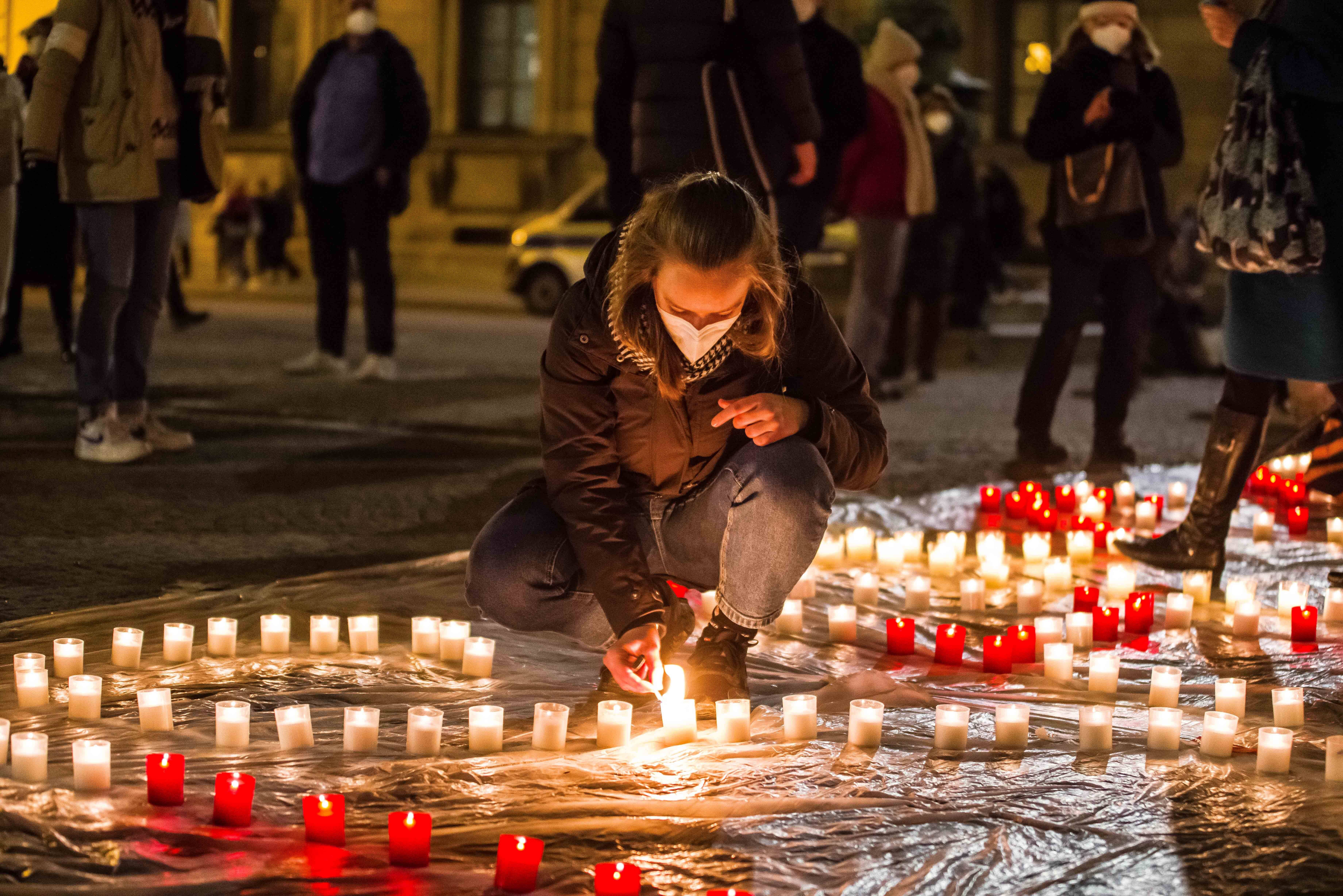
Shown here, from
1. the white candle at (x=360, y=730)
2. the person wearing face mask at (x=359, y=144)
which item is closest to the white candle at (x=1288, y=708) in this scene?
the white candle at (x=360, y=730)

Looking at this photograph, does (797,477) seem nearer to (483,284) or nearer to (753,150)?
(753,150)

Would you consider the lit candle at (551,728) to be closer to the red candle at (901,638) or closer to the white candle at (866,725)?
the white candle at (866,725)

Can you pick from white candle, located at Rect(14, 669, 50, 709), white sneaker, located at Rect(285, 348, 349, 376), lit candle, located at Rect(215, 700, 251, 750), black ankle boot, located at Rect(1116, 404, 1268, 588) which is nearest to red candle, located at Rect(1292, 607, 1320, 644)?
black ankle boot, located at Rect(1116, 404, 1268, 588)

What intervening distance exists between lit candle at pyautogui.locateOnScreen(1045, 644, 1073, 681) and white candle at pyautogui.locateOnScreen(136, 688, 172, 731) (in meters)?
1.87

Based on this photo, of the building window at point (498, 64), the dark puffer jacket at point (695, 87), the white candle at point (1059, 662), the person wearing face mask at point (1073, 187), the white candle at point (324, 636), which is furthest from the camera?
the building window at point (498, 64)

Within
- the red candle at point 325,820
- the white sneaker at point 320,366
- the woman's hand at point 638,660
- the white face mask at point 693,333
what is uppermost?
the white face mask at point 693,333

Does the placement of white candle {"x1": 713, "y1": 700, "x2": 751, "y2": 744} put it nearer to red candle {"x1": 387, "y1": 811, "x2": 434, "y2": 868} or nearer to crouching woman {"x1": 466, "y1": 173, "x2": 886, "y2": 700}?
crouching woman {"x1": 466, "y1": 173, "x2": 886, "y2": 700}

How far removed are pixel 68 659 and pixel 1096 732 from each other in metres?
2.11

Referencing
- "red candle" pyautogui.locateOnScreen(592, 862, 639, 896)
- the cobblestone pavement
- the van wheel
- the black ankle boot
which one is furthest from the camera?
the van wheel

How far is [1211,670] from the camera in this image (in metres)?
4.00

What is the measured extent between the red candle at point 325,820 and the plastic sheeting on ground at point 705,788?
22mm

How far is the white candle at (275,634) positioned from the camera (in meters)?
3.89

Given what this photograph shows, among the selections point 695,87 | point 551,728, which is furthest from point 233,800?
point 695,87

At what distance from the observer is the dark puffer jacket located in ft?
20.7
